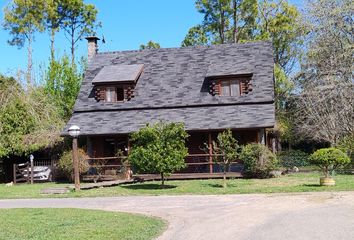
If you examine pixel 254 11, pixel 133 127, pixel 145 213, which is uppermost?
pixel 254 11

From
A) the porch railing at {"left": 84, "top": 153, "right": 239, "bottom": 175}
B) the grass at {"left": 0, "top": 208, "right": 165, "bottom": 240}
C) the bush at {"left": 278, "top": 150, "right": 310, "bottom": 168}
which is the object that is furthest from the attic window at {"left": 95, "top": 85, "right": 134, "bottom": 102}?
the grass at {"left": 0, "top": 208, "right": 165, "bottom": 240}

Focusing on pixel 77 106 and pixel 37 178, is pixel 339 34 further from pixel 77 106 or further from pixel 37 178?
pixel 37 178

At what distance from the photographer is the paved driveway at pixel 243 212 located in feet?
32.9

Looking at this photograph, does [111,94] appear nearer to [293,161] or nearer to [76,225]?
[293,161]

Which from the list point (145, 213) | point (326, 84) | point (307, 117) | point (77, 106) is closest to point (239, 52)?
point (326, 84)

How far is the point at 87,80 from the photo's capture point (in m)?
31.2

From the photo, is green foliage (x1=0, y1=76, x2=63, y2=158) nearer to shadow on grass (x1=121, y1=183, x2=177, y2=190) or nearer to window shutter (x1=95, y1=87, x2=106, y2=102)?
window shutter (x1=95, y1=87, x2=106, y2=102)

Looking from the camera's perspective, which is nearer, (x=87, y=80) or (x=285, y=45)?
(x=87, y=80)

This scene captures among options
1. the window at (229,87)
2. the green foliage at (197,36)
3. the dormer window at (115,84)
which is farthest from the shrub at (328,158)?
the green foliage at (197,36)

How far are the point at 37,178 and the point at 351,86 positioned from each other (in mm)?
18967

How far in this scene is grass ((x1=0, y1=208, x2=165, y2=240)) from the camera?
1020cm

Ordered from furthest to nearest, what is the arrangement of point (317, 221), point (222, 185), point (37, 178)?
point (37, 178) → point (222, 185) → point (317, 221)

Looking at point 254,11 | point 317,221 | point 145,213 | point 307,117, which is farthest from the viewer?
point 254,11

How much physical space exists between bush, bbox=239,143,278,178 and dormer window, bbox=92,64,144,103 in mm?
8486
